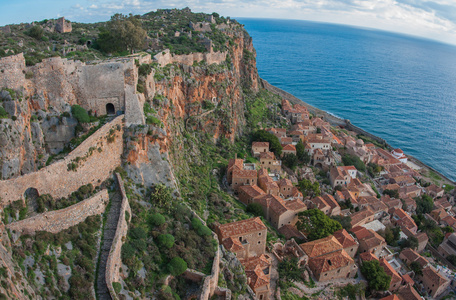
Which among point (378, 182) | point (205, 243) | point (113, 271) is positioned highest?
point (113, 271)

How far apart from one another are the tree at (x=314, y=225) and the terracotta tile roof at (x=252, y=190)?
249 inches

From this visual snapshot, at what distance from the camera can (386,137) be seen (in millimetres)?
101062

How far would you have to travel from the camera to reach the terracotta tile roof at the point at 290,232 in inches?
1699

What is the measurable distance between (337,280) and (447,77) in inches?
7864

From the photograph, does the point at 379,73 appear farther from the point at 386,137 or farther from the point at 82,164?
the point at 82,164

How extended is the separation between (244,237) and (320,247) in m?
10.6

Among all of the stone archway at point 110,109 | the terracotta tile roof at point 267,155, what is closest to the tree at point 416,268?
the terracotta tile roof at point 267,155

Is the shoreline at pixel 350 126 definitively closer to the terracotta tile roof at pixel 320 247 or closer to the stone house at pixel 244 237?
the terracotta tile roof at pixel 320 247

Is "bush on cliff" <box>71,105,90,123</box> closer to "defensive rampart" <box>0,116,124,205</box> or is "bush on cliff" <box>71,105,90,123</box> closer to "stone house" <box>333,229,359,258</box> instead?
"defensive rampart" <box>0,116,124,205</box>

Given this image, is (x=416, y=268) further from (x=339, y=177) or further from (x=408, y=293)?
(x=339, y=177)

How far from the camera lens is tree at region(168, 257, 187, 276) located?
25652 mm

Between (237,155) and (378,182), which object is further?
(378,182)

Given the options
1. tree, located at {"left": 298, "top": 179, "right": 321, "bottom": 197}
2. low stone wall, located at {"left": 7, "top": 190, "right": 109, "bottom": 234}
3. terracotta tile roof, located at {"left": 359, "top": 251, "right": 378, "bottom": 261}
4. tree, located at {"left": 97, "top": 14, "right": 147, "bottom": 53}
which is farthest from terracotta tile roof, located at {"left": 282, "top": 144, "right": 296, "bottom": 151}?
low stone wall, located at {"left": 7, "top": 190, "right": 109, "bottom": 234}

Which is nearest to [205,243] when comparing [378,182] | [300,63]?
[378,182]
